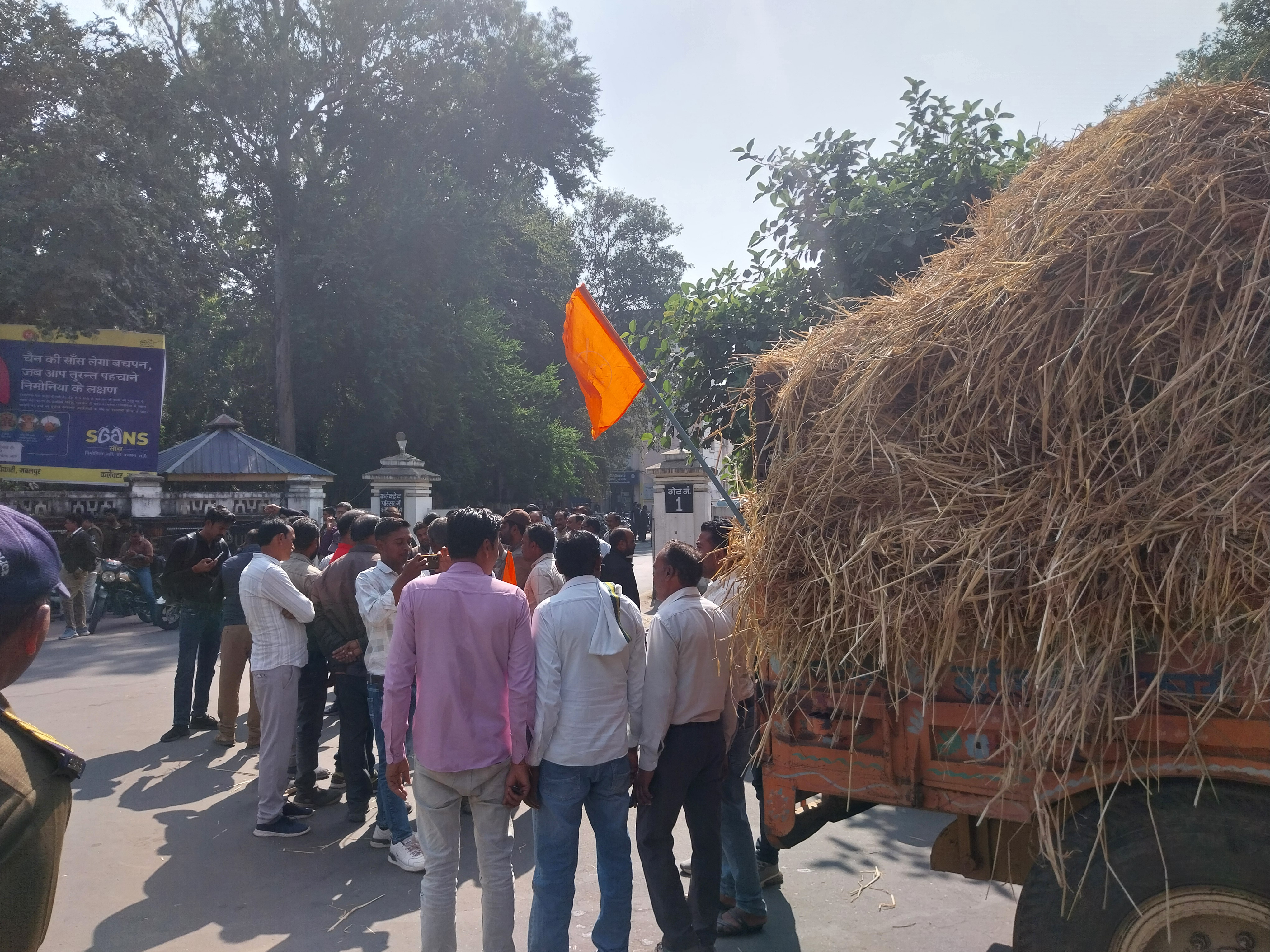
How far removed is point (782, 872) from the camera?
Answer: 455cm

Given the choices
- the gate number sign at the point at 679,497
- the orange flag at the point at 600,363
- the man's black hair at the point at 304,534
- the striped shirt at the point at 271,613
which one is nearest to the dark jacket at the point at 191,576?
the man's black hair at the point at 304,534

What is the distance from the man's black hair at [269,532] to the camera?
17.7 ft

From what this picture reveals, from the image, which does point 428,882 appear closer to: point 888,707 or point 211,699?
point 888,707

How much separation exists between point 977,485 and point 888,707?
75 cm

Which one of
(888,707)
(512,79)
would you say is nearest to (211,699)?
(888,707)

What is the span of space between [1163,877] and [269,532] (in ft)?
15.5

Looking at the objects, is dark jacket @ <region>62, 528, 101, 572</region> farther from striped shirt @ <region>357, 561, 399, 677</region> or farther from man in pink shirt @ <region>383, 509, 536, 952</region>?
man in pink shirt @ <region>383, 509, 536, 952</region>

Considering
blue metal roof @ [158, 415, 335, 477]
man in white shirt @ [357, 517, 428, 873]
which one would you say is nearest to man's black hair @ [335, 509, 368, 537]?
man in white shirt @ [357, 517, 428, 873]

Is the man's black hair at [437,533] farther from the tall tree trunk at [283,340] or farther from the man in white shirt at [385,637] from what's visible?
the tall tree trunk at [283,340]

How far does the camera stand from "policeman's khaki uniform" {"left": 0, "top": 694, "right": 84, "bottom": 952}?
122 centimetres

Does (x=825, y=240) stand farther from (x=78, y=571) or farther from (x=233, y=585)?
(x=78, y=571)

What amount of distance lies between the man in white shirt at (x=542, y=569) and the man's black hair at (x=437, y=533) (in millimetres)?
580

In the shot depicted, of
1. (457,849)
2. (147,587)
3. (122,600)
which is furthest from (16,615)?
(122,600)

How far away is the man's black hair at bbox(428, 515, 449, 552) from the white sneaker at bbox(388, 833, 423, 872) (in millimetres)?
1542
